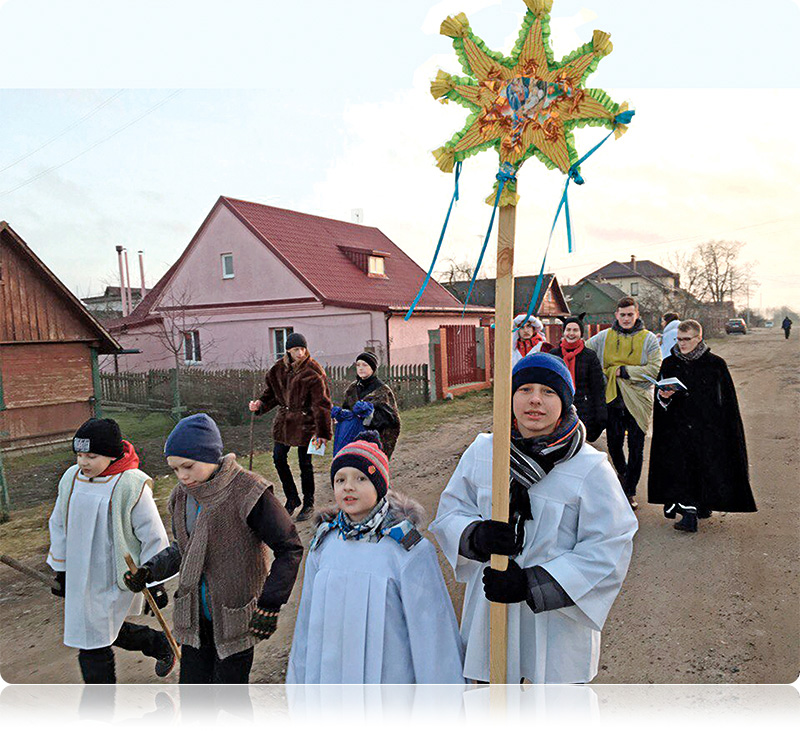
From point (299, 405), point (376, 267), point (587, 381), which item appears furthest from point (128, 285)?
point (587, 381)

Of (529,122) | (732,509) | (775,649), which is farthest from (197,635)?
(732,509)

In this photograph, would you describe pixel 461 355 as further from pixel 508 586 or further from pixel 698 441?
pixel 508 586

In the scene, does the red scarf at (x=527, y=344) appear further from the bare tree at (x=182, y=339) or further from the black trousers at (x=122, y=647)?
the black trousers at (x=122, y=647)

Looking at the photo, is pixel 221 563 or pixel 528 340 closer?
pixel 221 563

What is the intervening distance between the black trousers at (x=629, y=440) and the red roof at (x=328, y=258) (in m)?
2.18

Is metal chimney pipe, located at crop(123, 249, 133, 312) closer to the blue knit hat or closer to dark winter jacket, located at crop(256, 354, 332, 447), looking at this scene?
dark winter jacket, located at crop(256, 354, 332, 447)

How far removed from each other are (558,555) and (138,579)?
165 centimetres

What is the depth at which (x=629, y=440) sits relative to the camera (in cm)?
475

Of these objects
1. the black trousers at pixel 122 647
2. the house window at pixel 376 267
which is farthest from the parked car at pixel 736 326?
the black trousers at pixel 122 647

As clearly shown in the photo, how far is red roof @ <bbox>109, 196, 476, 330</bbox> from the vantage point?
5.13 meters

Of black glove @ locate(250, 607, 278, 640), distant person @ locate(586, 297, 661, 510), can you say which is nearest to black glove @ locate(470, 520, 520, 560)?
black glove @ locate(250, 607, 278, 640)

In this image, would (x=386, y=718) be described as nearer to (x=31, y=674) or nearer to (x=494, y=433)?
(x=494, y=433)

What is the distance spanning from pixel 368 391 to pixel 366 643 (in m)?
2.74

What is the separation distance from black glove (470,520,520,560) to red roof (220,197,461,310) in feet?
10.8
